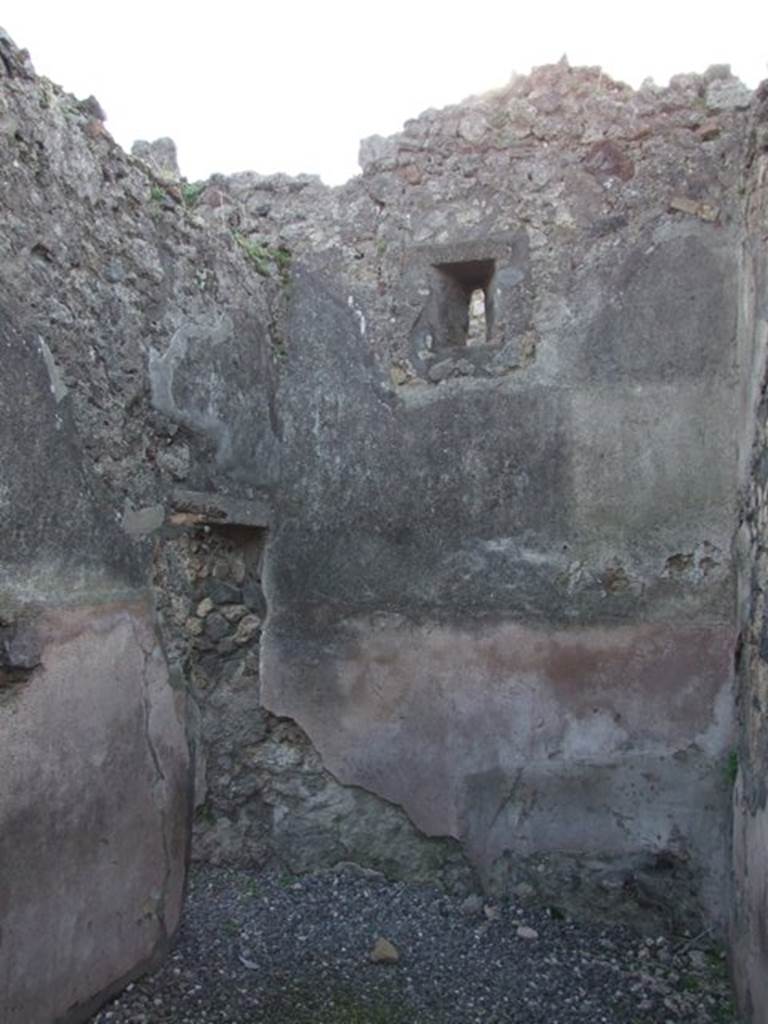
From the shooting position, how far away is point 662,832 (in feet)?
11.9

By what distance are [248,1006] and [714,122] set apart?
369 centimetres

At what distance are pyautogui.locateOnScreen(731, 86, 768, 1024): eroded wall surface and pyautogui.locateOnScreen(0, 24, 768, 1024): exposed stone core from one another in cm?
3

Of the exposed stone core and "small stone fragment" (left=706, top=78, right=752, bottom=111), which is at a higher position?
"small stone fragment" (left=706, top=78, right=752, bottom=111)

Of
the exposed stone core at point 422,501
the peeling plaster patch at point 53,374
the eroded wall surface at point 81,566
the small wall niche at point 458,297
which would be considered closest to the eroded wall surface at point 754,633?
the exposed stone core at point 422,501

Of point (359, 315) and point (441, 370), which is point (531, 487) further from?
point (359, 315)

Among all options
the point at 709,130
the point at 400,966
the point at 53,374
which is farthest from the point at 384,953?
the point at 709,130

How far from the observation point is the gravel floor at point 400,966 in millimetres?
2984

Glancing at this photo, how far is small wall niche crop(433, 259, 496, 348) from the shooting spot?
4168 millimetres

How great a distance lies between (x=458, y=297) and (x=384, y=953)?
281 cm

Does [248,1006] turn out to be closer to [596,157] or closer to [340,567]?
[340,567]

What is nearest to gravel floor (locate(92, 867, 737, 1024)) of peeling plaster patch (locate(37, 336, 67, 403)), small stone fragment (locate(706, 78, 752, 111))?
peeling plaster patch (locate(37, 336, 67, 403))

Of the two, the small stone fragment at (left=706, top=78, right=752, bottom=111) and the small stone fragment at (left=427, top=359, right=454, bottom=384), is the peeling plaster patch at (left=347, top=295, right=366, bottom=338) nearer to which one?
the small stone fragment at (left=427, top=359, right=454, bottom=384)

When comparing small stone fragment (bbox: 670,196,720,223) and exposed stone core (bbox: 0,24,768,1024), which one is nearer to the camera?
exposed stone core (bbox: 0,24,768,1024)

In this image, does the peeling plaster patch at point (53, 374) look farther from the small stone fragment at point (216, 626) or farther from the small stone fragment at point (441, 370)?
the small stone fragment at point (441, 370)
